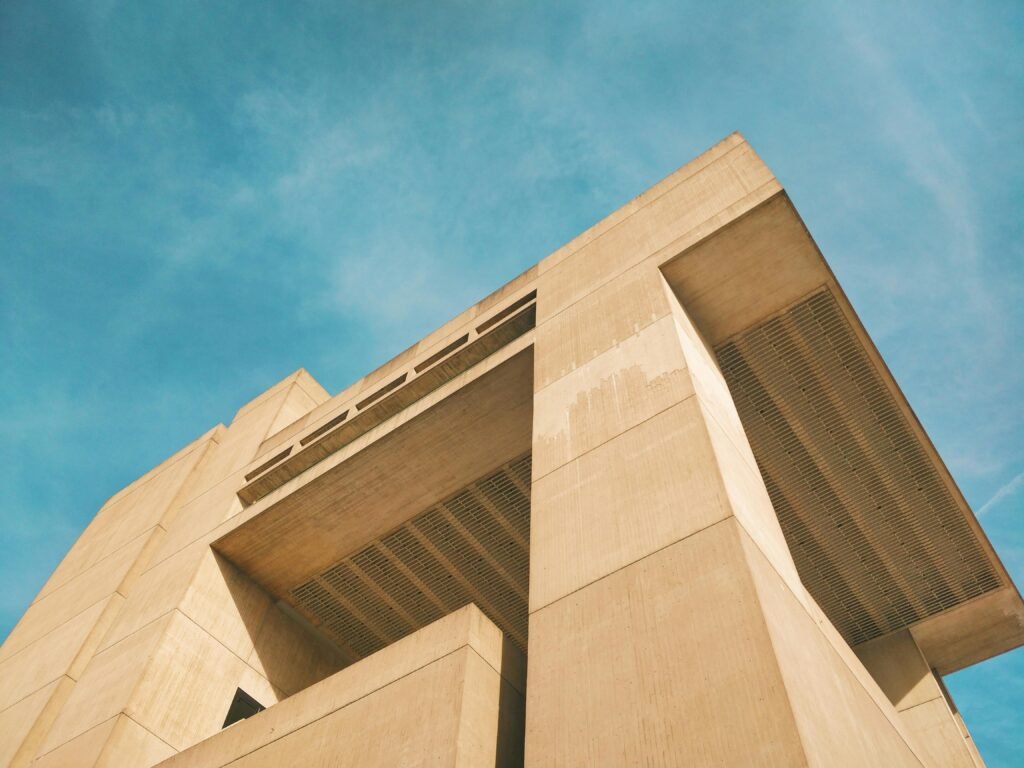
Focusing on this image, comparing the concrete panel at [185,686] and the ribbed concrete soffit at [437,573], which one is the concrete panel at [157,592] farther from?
the ribbed concrete soffit at [437,573]

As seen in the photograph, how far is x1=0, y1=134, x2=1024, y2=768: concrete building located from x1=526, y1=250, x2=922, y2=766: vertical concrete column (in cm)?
3

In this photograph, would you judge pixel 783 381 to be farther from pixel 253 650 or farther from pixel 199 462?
pixel 199 462

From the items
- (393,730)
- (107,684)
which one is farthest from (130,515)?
(393,730)

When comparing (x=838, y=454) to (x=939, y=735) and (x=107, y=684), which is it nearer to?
(x=939, y=735)

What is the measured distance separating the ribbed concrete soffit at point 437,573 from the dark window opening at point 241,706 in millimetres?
2075

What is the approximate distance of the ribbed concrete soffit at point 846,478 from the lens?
1130cm

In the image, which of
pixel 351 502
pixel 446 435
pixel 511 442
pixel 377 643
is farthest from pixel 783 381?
pixel 377 643

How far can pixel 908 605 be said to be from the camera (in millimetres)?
13266

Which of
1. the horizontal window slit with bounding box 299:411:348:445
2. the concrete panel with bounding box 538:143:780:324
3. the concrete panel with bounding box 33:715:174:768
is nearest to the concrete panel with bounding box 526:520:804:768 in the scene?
the concrete panel with bounding box 538:143:780:324

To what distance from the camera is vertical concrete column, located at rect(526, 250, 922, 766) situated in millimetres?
5203

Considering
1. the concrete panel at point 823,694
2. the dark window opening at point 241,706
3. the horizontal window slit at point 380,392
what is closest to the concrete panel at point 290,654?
the dark window opening at point 241,706

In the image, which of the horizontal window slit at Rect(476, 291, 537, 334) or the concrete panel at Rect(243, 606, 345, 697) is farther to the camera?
the concrete panel at Rect(243, 606, 345, 697)

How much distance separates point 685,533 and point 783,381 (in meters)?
5.64

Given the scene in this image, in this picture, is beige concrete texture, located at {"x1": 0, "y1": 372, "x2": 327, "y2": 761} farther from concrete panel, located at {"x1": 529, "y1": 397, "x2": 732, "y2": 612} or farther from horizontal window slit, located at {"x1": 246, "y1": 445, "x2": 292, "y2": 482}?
concrete panel, located at {"x1": 529, "y1": 397, "x2": 732, "y2": 612}
